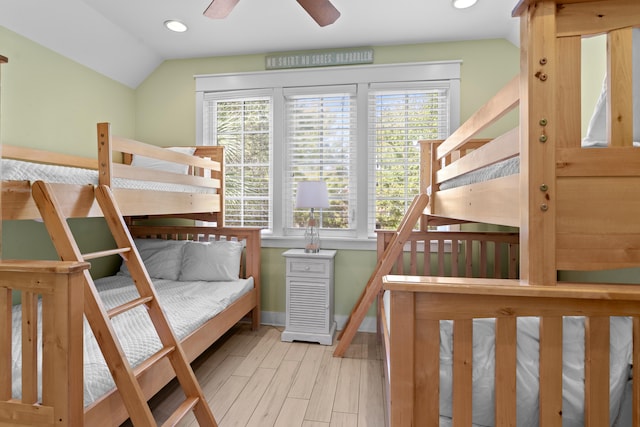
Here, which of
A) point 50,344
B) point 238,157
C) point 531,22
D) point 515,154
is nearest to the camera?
point 531,22

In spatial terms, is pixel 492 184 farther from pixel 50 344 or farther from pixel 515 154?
pixel 50 344

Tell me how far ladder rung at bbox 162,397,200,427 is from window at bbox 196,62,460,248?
1.75 m

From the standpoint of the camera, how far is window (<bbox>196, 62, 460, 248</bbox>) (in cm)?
309

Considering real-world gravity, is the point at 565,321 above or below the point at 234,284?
above

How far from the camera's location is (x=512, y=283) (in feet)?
2.97

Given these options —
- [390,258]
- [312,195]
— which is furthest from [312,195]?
[390,258]

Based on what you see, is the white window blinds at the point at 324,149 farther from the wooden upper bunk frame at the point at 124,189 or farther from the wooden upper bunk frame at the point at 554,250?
the wooden upper bunk frame at the point at 554,250

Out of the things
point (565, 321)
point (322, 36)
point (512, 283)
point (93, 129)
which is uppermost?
point (322, 36)

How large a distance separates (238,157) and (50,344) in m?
2.46

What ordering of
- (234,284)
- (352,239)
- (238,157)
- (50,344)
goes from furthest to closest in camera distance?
1. (238,157)
2. (352,239)
3. (234,284)
4. (50,344)

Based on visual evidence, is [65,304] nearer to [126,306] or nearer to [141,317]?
[126,306]

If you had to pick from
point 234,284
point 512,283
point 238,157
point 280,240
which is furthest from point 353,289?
point 512,283

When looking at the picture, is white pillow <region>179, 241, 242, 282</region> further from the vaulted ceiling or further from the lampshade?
the vaulted ceiling

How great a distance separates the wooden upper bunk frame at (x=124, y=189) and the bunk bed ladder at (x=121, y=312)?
7 centimetres
